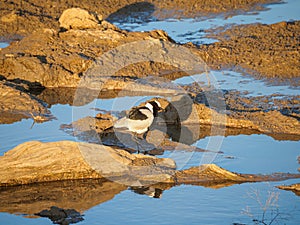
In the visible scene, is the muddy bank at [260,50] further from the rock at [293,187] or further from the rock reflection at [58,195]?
the rock reflection at [58,195]

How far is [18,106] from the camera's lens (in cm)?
970

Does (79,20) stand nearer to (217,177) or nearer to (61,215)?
(217,177)

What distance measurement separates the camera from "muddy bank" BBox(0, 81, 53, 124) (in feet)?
30.9

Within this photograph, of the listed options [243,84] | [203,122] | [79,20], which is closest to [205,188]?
[203,122]

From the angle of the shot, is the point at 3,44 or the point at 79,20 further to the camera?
the point at 3,44

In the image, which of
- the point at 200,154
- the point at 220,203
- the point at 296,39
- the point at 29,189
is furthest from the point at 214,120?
the point at 296,39

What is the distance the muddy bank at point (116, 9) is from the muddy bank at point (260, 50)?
263 cm

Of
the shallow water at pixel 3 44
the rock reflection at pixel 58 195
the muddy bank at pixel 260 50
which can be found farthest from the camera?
the shallow water at pixel 3 44

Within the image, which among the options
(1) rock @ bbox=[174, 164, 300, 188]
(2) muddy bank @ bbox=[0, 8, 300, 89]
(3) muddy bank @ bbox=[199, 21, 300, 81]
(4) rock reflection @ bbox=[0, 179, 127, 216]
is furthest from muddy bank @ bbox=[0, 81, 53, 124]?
(3) muddy bank @ bbox=[199, 21, 300, 81]

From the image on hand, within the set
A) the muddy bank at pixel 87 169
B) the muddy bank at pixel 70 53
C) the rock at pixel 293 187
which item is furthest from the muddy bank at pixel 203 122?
the muddy bank at pixel 70 53

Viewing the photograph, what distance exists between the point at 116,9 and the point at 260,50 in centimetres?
626

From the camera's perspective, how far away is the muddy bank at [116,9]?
15250 millimetres

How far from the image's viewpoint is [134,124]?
802 centimetres

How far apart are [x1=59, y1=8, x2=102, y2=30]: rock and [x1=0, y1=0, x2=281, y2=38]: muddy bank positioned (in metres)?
2.36
